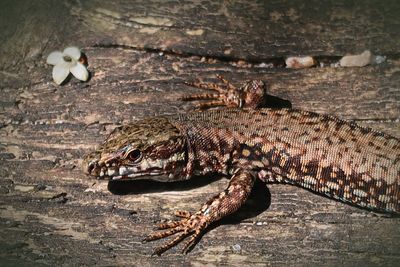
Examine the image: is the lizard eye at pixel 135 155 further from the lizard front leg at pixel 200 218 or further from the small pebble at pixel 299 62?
the small pebble at pixel 299 62

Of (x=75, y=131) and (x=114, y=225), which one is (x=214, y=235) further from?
(x=75, y=131)

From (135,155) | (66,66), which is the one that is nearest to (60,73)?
(66,66)

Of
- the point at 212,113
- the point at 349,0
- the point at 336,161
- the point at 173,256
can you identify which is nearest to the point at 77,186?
the point at 173,256

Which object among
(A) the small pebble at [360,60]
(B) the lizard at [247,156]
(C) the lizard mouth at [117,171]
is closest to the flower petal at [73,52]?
(B) the lizard at [247,156]

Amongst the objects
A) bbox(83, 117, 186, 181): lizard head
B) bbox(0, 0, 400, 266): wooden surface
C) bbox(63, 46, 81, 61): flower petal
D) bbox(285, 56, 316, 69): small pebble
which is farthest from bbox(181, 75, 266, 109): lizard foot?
bbox(63, 46, 81, 61): flower petal

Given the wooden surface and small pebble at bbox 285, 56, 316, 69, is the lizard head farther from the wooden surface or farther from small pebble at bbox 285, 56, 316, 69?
small pebble at bbox 285, 56, 316, 69

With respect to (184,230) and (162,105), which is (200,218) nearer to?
(184,230)
